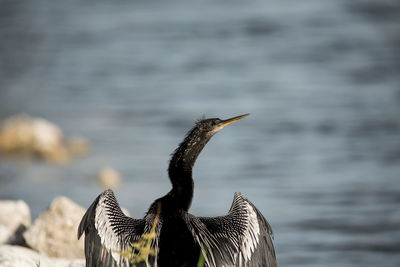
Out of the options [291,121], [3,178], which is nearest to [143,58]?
[291,121]

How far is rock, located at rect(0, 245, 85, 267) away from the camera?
6.17 metres

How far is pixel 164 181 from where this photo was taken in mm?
10836

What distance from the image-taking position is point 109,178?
10875mm

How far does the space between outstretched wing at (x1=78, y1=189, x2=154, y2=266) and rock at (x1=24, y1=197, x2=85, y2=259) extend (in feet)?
4.17

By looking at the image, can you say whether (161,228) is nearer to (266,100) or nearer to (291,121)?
(291,121)

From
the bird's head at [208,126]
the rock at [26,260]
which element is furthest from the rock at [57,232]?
the bird's head at [208,126]

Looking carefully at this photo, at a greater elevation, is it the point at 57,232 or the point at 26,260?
the point at 57,232

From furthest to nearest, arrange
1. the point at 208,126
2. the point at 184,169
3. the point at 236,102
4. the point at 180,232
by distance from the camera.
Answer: the point at 236,102, the point at 208,126, the point at 184,169, the point at 180,232

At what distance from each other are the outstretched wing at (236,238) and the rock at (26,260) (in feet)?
4.24

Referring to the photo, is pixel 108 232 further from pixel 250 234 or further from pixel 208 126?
pixel 208 126

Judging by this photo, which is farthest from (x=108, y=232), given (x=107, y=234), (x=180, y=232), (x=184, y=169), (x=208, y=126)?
(x=208, y=126)

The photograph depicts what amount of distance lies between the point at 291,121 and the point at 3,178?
5.18 meters

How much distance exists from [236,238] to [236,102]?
902cm

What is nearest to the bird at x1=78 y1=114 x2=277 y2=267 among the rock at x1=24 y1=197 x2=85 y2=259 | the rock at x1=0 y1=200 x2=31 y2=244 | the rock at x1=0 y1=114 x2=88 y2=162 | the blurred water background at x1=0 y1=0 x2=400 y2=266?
the rock at x1=24 y1=197 x2=85 y2=259
